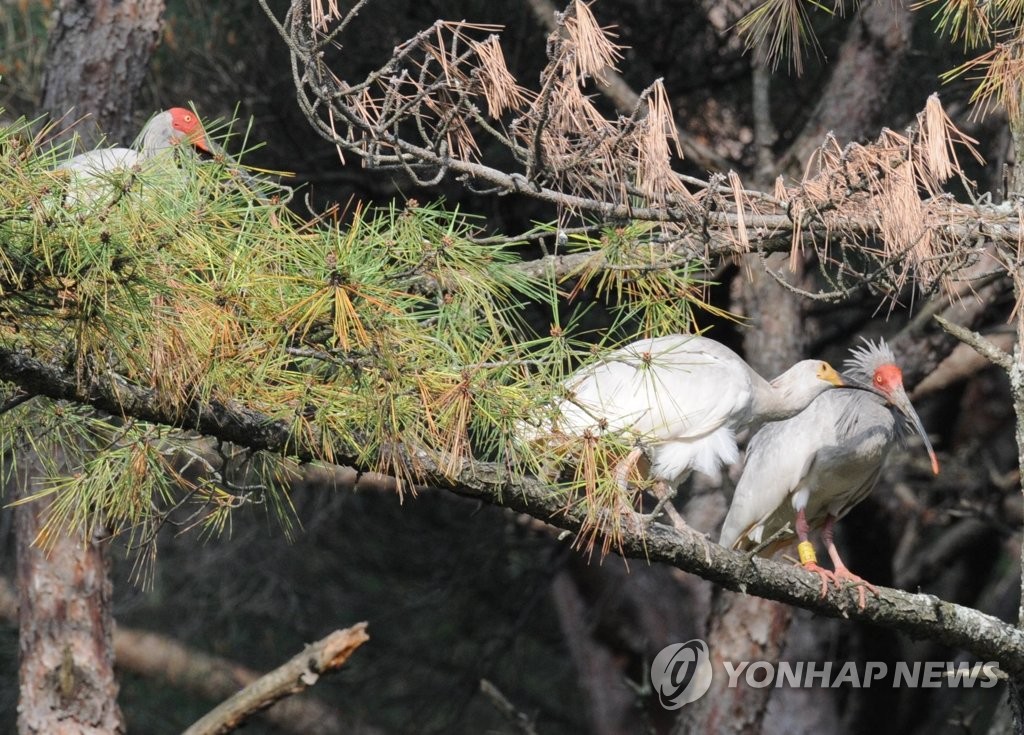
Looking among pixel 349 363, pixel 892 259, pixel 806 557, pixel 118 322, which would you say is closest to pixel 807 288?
pixel 806 557

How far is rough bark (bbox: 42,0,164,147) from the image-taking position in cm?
330

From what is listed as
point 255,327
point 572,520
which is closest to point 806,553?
point 572,520

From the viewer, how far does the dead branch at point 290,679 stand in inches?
96.9

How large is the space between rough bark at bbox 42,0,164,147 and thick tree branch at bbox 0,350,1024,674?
5.93 ft

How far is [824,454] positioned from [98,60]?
215 cm

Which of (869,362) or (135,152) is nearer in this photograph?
(135,152)

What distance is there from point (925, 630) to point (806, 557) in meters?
0.47

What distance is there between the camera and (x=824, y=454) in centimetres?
283

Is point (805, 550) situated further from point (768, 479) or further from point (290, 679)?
point (290, 679)

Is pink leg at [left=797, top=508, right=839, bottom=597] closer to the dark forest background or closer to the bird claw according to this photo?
the bird claw

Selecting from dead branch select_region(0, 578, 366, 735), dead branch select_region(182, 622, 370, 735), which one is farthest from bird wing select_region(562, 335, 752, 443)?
dead branch select_region(0, 578, 366, 735)

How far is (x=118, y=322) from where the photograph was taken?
5.33 ft

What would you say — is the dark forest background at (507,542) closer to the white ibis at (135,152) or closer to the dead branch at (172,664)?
the dead branch at (172,664)

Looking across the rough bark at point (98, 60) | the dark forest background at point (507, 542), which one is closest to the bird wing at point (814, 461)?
the dark forest background at point (507, 542)
